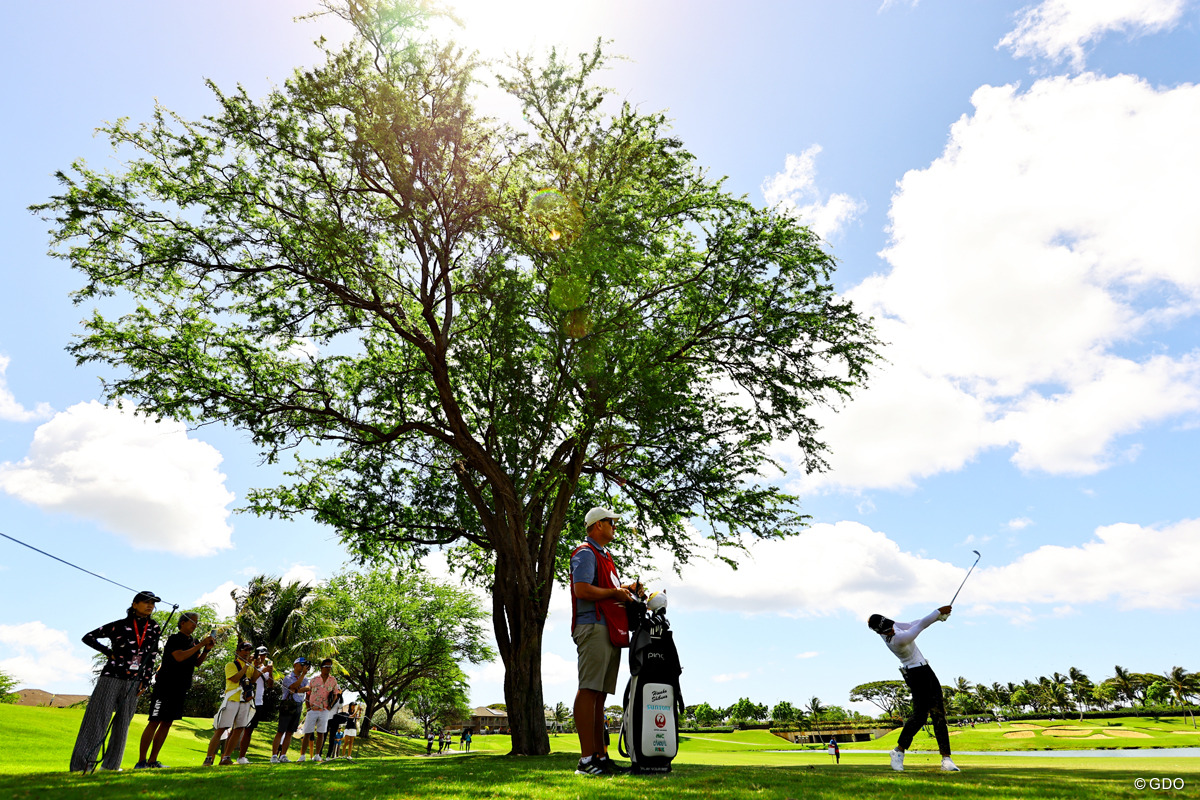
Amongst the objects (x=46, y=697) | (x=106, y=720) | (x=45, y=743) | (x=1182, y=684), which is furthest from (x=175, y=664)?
(x=1182, y=684)

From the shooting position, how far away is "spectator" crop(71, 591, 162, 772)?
8.41 meters

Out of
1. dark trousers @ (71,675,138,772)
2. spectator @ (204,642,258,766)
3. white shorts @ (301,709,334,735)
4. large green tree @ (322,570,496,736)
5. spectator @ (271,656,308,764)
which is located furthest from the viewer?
large green tree @ (322,570,496,736)

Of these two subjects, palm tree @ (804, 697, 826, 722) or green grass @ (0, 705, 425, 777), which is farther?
palm tree @ (804, 697, 826, 722)

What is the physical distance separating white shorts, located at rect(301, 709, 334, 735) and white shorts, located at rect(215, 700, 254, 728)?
8.56 ft

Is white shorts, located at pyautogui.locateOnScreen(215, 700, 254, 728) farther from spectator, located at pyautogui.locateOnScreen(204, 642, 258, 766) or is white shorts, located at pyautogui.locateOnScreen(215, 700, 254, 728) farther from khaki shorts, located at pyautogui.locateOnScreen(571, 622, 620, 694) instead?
khaki shorts, located at pyautogui.locateOnScreen(571, 622, 620, 694)

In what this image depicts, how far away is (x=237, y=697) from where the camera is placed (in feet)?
39.6

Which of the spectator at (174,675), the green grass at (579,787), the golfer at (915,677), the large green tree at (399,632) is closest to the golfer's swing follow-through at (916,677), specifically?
the golfer at (915,677)

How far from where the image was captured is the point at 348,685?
48781mm

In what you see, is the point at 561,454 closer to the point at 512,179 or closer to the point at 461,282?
the point at 461,282

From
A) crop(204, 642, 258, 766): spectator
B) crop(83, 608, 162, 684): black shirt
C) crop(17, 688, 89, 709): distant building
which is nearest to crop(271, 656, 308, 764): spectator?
crop(204, 642, 258, 766): spectator

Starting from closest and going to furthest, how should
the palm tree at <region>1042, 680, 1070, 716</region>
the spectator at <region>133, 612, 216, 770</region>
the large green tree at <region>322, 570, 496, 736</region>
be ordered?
the spectator at <region>133, 612, 216, 770</region>, the large green tree at <region>322, 570, 496, 736</region>, the palm tree at <region>1042, 680, 1070, 716</region>

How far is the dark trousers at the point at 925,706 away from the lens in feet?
26.9

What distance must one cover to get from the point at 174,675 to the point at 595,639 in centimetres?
684

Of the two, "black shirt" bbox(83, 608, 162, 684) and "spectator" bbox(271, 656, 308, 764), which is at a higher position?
"black shirt" bbox(83, 608, 162, 684)
